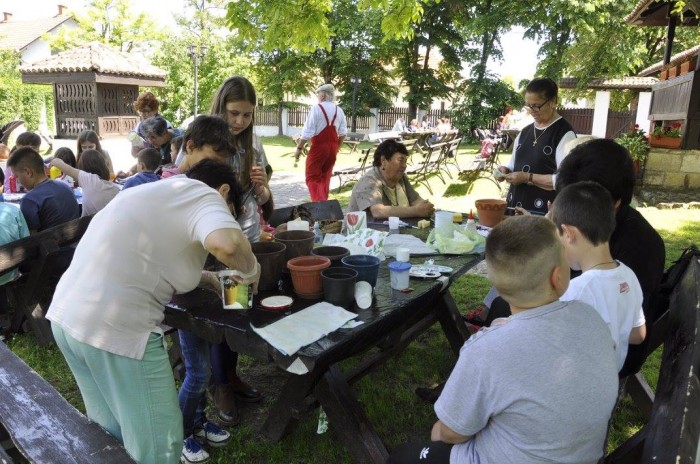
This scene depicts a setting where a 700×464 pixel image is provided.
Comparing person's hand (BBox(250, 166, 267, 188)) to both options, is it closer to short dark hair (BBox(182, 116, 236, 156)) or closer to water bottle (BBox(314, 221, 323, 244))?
water bottle (BBox(314, 221, 323, 244))

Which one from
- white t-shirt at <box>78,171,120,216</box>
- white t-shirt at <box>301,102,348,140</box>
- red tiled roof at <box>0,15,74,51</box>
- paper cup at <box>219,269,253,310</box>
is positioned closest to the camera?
paper cup at <box>219,269,253,310</box>

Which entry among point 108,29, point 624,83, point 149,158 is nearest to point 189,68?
point 108,29

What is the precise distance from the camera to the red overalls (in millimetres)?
7000

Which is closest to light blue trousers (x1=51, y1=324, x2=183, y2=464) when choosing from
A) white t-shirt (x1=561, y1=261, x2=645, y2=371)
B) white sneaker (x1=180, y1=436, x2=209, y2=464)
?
white sneaker (x1=180, y1=436, x2=209, y2=464)

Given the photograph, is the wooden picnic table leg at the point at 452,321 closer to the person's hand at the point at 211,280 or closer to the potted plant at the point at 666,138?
the person's hand at the point at 211,280

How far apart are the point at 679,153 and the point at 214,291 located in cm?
992

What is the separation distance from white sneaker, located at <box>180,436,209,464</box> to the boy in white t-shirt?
74.9 inches

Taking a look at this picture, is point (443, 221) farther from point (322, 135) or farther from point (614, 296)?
point (322, 135)

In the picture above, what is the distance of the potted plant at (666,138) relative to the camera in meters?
9.52

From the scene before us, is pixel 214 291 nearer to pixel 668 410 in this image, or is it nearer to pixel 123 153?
pixel 668 410

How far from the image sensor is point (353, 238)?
2961 millimetres

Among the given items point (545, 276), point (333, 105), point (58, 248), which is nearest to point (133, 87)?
point (333, 105)

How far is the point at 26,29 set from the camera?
37.9m

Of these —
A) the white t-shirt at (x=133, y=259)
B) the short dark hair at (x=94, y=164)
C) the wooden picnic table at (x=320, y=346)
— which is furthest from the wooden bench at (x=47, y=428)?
the short dark hair at (x=94, y=164)
